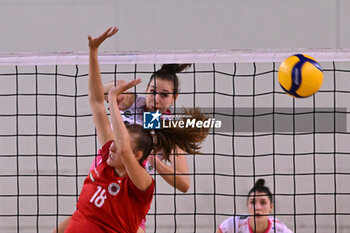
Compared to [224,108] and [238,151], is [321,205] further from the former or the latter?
[224,108]

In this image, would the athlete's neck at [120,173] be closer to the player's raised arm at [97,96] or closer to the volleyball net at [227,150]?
the player's raised arm at [97,96]

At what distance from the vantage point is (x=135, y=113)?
2957mm

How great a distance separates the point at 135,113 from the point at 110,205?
34.0 inches

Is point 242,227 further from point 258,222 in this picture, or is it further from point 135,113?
point 135,113

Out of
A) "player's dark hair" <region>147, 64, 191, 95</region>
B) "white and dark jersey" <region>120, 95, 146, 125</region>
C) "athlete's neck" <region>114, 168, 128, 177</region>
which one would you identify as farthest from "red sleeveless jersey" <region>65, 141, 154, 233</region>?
"player's dark hair" <region>147, 64, 191, 95</region>

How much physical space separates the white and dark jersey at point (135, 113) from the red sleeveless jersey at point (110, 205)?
0.71 metres

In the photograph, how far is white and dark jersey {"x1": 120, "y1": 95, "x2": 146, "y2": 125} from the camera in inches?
116

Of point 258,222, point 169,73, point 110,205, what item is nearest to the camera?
point 110,205

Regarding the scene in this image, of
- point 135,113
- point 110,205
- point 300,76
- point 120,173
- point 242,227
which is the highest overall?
point 300,76

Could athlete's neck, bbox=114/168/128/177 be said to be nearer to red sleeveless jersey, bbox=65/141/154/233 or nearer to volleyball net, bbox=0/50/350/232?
red sleeveless jersey, bbox=65/141/154/233

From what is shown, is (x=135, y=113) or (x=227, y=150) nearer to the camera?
(x=135, y=113)

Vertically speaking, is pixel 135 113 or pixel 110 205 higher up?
pixel 135 113

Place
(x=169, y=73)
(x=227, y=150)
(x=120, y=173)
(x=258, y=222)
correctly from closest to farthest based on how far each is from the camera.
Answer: (x=120, y=173) < (x=169, y=73) < (x=258, y=222) < (x=227, y=150)

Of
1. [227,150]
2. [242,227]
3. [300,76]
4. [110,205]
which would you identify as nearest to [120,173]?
[110,205]
